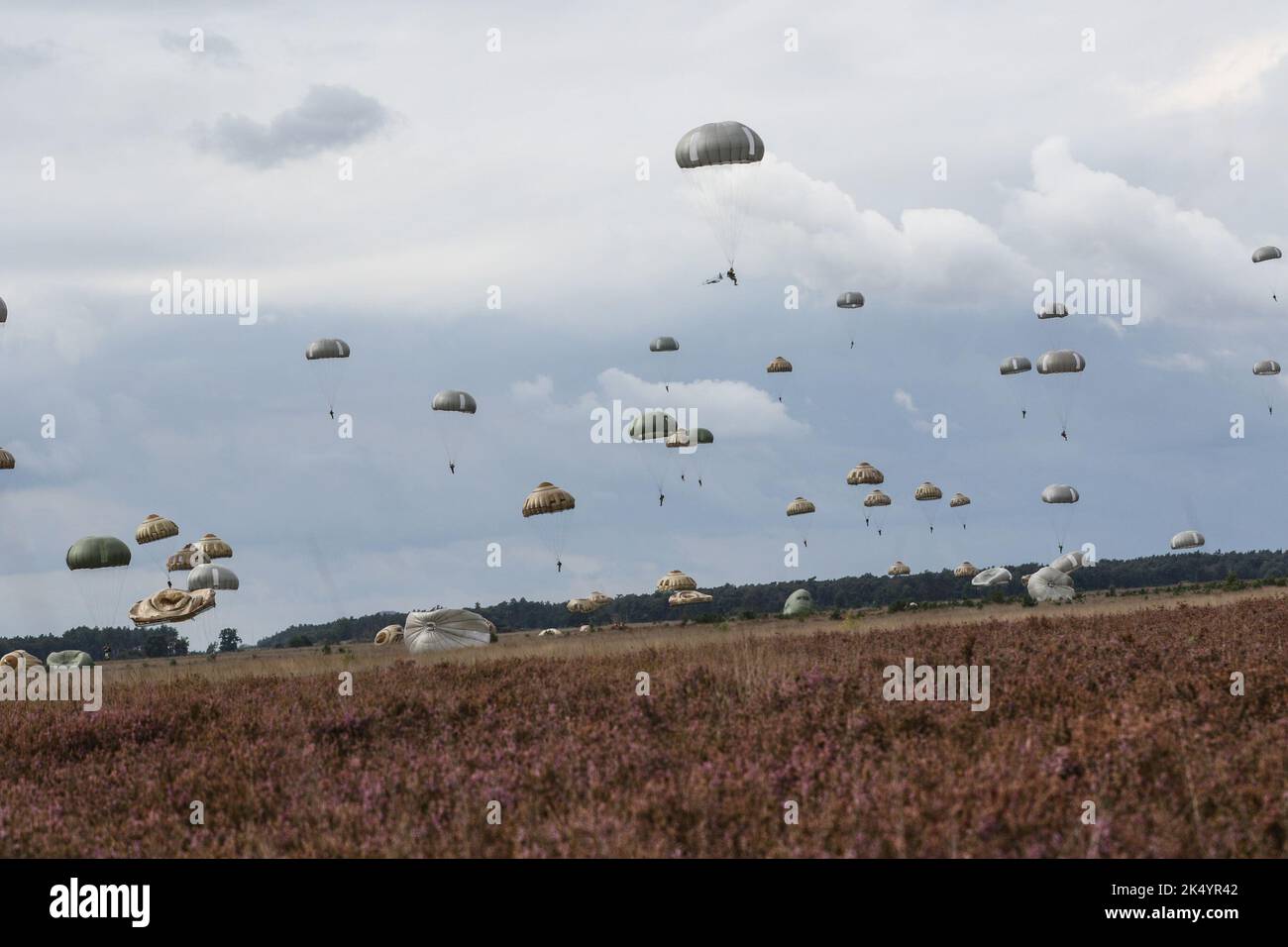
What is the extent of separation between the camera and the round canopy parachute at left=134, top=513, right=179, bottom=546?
59.8 meters

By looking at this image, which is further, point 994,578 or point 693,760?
point 994,578

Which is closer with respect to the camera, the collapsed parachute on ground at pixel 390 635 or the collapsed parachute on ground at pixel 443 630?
the collapsed parachute on ground at pixel 443 630

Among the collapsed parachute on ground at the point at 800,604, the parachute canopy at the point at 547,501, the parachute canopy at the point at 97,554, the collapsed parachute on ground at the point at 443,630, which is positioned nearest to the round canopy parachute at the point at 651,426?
the parachute canopy at the point at 547,501

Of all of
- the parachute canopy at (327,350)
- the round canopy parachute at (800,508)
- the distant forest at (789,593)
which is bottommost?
the distant forest at (789,593)

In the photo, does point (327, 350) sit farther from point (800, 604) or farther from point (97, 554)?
point (800, 604)

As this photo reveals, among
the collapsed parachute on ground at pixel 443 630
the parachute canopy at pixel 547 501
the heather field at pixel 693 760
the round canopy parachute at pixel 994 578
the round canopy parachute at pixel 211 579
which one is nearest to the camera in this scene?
the heather field at pixel 693 760

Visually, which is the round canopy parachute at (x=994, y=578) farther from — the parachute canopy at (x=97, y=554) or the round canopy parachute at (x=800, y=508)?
the parachute canopy at (x=97, y=554)

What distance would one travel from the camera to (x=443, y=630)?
30844 mm

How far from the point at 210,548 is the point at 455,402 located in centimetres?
2649

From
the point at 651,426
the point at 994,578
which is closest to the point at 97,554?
the point at 651,426

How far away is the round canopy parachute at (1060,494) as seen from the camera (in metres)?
73.2

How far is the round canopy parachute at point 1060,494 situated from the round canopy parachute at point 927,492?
1166cm

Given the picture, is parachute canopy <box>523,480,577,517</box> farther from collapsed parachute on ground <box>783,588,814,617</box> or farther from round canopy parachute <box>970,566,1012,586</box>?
round canopy parachute <box>970,566,1012,586</box>
